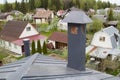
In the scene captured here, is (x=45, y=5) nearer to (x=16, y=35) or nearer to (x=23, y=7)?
(x=23, y=7)

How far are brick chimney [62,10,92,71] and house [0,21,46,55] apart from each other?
787 inches

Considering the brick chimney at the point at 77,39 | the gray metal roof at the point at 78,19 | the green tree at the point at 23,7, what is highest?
the green tree at the point at 23,7

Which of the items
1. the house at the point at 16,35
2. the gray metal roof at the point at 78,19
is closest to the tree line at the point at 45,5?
the house at the point at 16,35

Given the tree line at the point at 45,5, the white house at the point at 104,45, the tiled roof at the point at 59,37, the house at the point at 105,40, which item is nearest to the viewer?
the white house at the point at 104,45

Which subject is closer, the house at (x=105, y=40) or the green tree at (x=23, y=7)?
the house at (x=105, y=40)

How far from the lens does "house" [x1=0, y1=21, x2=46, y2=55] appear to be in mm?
27125

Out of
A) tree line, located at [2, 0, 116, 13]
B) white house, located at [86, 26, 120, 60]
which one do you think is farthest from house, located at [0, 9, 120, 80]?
tree line, located at [2, 0, 116, 13]

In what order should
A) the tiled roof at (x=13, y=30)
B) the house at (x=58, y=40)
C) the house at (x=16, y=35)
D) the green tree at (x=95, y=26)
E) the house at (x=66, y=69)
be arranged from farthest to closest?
the green tree at (x=95, y=26)
the house at (x=58, y=40)
the tiled roof at (x=13, y=30)
the house at (x=16, y=35)
the house at (x=66, y=69)

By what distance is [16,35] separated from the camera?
28.2 meters

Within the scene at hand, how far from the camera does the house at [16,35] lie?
27.1 meters

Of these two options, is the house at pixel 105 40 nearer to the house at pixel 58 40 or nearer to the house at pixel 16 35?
the house at pixel 58 40

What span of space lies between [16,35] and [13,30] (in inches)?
52.3

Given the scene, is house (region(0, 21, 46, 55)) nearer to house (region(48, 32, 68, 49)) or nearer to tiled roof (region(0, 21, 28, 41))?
tiled roof (region(0, 21, 28, 41))

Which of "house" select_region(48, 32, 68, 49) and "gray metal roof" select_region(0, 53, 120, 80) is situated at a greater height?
"gray metal roof" select_region(0, 53, 120, 80)
